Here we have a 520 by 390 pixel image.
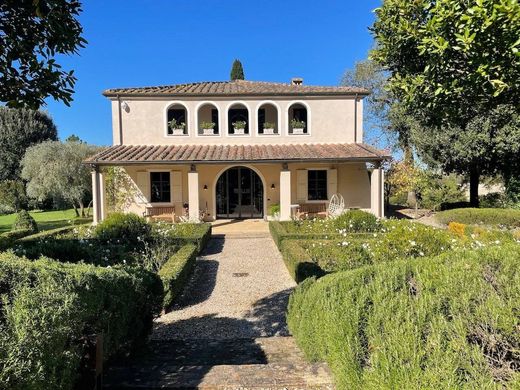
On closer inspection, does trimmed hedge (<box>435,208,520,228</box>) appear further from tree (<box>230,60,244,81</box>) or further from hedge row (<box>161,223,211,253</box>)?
tree (<box>230,60,244,81</box>)

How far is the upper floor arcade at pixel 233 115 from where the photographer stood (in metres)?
18.0

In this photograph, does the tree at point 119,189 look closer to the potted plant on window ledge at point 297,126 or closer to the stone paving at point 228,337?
the stone paving at point 228,337

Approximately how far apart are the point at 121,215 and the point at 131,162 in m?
4.57

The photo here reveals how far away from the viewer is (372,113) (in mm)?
29609

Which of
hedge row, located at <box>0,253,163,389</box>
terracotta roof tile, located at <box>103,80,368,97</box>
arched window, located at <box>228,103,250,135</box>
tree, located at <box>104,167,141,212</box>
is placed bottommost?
hedge row, located at <box>0,253,163,389</box>

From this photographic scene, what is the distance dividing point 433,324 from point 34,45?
4.30 m

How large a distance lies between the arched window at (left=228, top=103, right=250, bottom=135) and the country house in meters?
0.05

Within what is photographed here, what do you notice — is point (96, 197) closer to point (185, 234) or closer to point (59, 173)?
point (185, 234)

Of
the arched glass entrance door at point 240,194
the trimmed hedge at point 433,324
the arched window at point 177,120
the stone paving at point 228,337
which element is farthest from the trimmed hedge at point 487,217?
the trimmed hedge at point 433,324

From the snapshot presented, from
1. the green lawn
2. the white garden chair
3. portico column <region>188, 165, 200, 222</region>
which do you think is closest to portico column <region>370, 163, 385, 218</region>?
the white garden chair

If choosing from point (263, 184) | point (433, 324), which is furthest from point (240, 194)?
point (433, 324)

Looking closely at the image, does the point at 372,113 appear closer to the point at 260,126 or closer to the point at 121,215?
the point at 260,126

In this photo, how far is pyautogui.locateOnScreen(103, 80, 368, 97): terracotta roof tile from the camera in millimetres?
17875

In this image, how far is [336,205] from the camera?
16.2m
